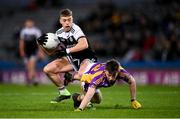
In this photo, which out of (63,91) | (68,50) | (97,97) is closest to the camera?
(97,97)

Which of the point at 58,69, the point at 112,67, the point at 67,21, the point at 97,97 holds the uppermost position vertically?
the point at 67,21

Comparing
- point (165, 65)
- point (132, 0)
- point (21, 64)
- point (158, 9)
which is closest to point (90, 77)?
point (165, 65)

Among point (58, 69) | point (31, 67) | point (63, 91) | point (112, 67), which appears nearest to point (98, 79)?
point (112, 67)

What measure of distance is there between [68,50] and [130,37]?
44.5ft

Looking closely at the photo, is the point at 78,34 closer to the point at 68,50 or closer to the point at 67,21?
the point at 67,21

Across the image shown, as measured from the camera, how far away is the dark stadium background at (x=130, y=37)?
86.3 feet

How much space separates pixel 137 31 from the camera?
28797 millimetres

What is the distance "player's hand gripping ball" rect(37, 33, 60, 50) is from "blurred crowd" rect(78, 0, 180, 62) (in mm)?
11802

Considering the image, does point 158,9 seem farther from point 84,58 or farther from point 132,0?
point 84,58

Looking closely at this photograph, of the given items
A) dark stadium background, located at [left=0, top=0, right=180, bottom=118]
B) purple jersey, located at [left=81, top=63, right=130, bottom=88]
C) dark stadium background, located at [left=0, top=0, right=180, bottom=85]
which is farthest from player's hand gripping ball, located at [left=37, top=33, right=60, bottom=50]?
dark stadium background, located at [left=0, top=0, right=180, bottom=85]

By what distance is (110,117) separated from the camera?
476 inches

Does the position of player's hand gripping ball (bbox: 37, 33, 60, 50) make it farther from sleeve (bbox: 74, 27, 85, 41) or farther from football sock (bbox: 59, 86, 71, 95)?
football sock (bbox: 59, 86, 71, 95)

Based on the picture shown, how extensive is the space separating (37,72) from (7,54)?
407cm

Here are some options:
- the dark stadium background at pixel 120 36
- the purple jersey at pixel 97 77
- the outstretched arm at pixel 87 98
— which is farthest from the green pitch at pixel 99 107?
the dark stadium background at pixel 120 36
